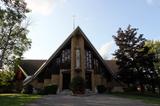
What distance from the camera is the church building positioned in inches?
1282

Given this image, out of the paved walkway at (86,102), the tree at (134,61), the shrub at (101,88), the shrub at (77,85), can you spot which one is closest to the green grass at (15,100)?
the paved walkway at (86,102)

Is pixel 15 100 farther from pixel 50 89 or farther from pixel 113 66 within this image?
pixel 113 66

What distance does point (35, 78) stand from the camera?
1356 inches

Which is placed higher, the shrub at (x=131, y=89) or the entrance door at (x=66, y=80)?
the entrance door at (x=66, y=80)

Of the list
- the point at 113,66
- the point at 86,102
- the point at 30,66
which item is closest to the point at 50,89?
the point at 30,66

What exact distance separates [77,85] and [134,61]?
30.1ft

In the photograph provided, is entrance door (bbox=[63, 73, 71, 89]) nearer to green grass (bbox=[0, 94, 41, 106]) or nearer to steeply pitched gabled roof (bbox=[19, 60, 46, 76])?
steeply pitched gabled roof (bbox=[19, 60, 46, 76])

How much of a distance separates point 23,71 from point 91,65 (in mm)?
10737

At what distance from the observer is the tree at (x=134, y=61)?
34.7 meters

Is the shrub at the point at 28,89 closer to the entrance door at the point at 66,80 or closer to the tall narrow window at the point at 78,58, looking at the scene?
the entrance door at the point at 66,80

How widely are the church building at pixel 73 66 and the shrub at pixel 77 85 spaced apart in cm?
120

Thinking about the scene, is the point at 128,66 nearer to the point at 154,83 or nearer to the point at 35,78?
the point at 154,83

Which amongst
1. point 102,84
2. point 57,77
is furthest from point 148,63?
point 57,77

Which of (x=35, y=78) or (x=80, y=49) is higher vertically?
(x=80, y=49)
